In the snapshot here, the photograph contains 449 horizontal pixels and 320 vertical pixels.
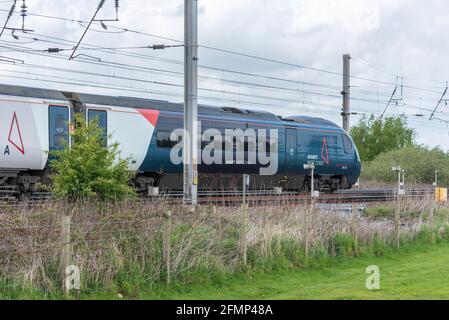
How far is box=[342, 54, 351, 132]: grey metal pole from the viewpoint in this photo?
124 ft

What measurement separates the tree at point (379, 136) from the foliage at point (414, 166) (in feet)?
66.0

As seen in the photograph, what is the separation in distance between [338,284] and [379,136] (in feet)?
199

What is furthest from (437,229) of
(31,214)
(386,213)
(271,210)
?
(31,214)

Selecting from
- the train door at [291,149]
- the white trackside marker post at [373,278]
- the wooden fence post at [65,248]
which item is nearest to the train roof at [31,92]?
the wooden fence post at [65,248]

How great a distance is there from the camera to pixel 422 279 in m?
13.8

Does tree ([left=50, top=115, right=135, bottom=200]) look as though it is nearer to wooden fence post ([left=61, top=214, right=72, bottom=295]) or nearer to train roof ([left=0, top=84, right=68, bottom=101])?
wooden fence post ([left=61, top=214, right=72, bottom=295])

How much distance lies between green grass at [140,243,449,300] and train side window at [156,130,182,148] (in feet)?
33.6

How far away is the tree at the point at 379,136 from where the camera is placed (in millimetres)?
71812

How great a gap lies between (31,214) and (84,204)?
142 cm

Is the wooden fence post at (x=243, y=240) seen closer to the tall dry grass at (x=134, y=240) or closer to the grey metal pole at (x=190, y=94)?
the tall dry grass at (x=134, y=240)

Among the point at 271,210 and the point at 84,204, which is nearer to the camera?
the point at 84,204

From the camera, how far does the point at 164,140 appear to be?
25.6m

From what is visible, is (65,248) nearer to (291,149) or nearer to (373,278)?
(373,278)
